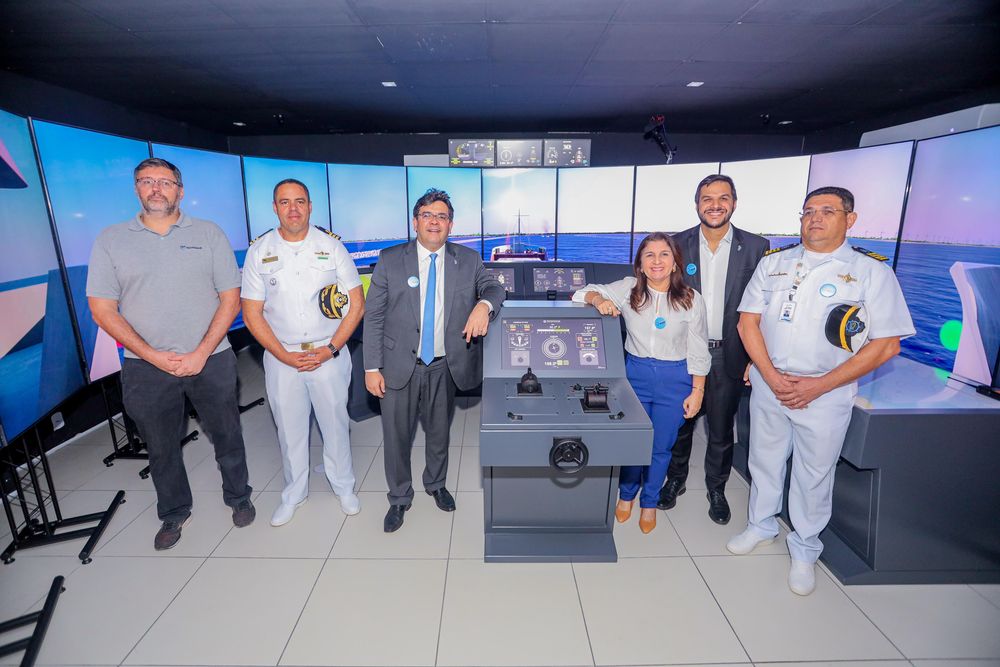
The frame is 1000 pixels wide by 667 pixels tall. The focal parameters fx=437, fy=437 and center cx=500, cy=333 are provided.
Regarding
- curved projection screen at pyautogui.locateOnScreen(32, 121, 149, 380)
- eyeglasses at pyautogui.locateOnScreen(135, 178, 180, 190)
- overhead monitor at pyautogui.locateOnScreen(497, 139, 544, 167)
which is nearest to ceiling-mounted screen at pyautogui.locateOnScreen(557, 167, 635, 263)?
overhead monitor at pyautogui.locateOnScreen(497, 139, 544, 167)

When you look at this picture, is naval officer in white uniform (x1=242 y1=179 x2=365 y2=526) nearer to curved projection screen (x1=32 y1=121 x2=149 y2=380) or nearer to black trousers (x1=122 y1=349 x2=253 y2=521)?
black trousers (x1=122 y1=349 x2=253 y2=521)

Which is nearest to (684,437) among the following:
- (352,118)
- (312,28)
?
(312,28)

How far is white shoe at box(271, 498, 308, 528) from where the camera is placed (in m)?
2.46

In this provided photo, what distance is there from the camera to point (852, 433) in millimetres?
1951

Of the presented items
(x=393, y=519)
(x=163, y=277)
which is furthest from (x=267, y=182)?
(x=393, y=519)

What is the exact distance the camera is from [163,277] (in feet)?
6.91

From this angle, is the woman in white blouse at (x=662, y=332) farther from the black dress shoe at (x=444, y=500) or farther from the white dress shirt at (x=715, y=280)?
the black dress shoe at (x=444, y=500)

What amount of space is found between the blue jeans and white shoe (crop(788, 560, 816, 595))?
26.5 inches

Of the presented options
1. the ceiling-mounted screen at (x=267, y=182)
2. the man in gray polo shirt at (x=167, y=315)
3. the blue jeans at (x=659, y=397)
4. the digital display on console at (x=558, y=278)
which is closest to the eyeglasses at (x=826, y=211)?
the blue jeans at (x=659, y=397)

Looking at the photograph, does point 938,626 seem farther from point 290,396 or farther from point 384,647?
point 290,396

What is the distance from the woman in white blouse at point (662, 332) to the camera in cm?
209

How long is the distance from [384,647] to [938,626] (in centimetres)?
230

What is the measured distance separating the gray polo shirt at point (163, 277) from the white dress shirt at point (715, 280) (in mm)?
2545

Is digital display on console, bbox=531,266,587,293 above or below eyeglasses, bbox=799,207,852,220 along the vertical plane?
below
